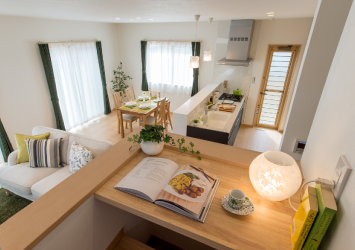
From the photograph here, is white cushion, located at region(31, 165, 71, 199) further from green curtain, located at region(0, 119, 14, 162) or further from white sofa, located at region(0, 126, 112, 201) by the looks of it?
green curtain, located at region(0, 119, 14, 162)

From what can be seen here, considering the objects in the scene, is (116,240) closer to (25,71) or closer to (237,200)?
(237,200)

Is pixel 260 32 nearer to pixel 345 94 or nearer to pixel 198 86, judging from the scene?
pixel 198 86

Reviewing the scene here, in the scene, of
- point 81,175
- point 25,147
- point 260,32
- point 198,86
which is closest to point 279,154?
point 81,175

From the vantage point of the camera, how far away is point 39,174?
2.42 metres

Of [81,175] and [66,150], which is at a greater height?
[81,175]

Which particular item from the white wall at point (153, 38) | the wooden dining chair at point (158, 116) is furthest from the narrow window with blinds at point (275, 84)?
the wooden dining chair at point (158, 116)

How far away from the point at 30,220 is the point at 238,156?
1.09 metres

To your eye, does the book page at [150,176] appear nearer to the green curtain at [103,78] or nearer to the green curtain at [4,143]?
the green curtain at [4,143]

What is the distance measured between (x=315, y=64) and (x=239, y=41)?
2.84m

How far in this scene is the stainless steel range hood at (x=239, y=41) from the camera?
12.6 ft

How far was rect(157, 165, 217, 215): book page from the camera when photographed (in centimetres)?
85

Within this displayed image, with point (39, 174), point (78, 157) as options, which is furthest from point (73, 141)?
point (39, 174)

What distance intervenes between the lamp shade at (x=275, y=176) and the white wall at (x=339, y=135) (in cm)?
12

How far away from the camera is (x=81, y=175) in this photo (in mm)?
1032
